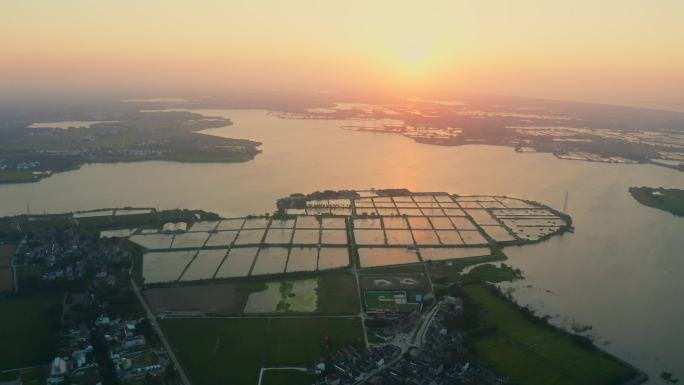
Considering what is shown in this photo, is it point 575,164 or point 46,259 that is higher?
point 575,164

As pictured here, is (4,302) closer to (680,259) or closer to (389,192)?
(389,192)

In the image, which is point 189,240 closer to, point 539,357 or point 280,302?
point 280,302

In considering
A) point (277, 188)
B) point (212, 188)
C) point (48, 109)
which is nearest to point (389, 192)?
point (277, 188)

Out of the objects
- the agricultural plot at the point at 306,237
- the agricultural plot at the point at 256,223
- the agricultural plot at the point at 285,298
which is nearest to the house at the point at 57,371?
the agricultural plot at the point at 285,298

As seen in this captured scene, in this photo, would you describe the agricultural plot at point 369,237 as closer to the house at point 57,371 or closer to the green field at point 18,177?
the house at point 57,371

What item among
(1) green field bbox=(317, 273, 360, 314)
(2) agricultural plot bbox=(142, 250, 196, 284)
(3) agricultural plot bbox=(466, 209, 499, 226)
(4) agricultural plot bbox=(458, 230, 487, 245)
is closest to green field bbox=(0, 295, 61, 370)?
(2) agricultural plot bbox=(142, 250, 196, 284)

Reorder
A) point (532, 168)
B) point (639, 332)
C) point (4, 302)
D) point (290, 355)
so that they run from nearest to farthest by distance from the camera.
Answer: point (290, 355) < point (639, 332) < point (4, 302) < point (532, 168)

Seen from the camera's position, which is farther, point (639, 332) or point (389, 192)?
point (389, 192)

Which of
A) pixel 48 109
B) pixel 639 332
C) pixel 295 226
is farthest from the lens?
pixel 48 109
